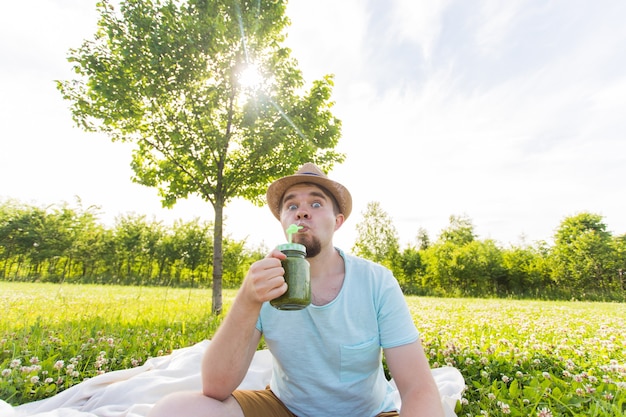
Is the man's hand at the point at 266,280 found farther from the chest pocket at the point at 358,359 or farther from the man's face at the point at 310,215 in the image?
the chest pocket at the point at 358,359

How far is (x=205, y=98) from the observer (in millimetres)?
8852

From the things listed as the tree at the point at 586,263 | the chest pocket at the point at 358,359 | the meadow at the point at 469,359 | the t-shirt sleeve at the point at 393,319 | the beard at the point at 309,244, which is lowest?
the meadow at the point at 469,359

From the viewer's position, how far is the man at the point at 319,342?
71.5 inches

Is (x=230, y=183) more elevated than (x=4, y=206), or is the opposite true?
(x=4, y=206)

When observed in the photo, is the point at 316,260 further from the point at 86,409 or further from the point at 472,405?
the point at 86,409

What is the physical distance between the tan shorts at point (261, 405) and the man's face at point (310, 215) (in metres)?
0.98

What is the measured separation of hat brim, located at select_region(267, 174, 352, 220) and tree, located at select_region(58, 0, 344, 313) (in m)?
5.63

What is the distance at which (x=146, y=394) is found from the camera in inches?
128

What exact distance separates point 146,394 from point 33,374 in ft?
4.26

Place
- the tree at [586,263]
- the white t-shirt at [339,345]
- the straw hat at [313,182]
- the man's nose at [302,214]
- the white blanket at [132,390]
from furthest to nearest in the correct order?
the tree at [586,263] → the white blanket at [132,390] → the straw hat at [313,182] → the man's nose at [302,214] → the white t-shirt at [339,345]

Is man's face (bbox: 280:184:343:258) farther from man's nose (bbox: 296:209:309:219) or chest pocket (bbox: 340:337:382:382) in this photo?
chest pocket (bbox: 340:337:382:382)

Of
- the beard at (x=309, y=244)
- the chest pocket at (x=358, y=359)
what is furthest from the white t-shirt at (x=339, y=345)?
the beard at (x=309, y=244)

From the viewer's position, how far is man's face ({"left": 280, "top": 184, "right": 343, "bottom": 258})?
2.20 metres

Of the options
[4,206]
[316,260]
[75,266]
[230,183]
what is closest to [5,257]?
[75,266]
